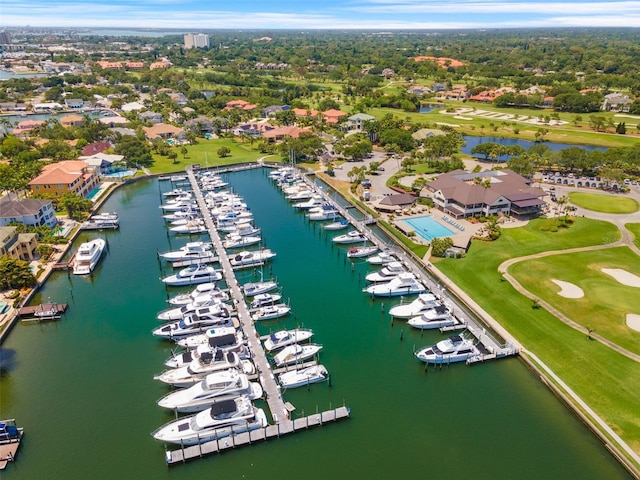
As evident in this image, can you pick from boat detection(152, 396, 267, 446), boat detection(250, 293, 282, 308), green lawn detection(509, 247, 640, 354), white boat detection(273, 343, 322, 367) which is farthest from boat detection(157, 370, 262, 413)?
green lawn detection(509, 247, 640, 354)

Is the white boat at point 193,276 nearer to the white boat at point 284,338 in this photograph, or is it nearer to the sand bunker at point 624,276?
the white boat at point 284,338

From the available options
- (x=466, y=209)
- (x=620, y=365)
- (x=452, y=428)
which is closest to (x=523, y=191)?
(x=466, y=209)

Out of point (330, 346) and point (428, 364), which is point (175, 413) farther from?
point (428, 364)

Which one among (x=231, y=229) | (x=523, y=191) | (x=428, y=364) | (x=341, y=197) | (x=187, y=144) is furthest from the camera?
(x=187, y=144)

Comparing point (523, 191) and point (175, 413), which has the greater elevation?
point (523, 191)

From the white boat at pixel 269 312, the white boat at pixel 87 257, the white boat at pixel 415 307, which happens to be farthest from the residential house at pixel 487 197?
the white boat at pixel 87 257
